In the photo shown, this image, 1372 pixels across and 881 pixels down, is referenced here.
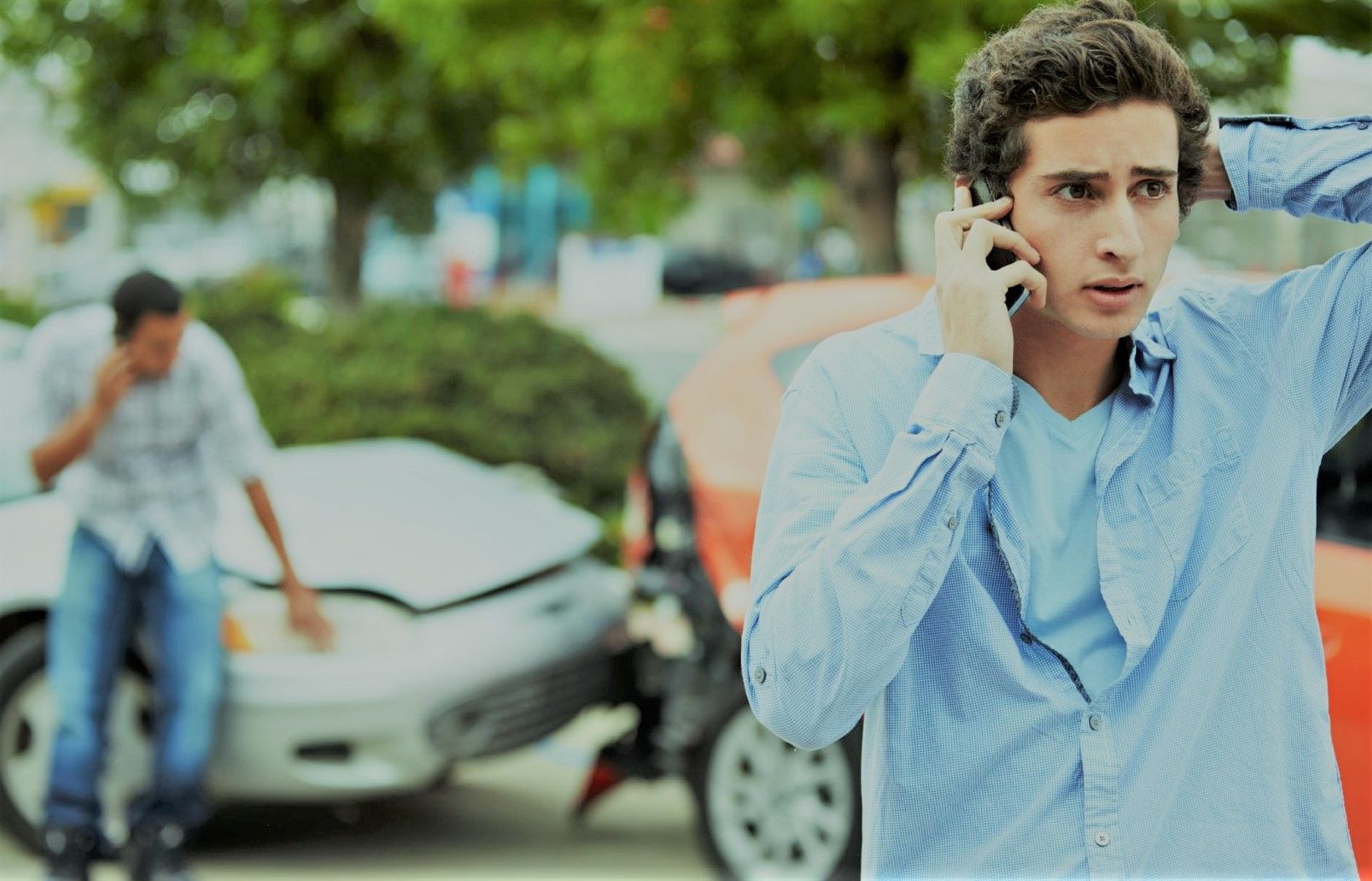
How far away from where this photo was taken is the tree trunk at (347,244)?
43.0ft

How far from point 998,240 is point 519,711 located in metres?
3.39

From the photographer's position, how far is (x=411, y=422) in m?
9.12

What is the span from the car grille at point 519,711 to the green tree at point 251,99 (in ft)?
22.5

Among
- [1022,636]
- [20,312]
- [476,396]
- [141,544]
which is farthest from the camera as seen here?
[20,312]

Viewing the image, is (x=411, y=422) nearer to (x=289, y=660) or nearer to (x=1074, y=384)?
(x=289, y=660)

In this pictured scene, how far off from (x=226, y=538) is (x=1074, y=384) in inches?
151

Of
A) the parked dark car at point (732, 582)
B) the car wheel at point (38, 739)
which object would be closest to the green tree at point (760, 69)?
the parked dark car at point (732, 582)

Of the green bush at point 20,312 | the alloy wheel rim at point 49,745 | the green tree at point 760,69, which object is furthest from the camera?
the green bush at point 20,312

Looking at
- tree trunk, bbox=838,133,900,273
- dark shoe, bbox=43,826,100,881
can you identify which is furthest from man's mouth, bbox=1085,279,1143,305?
tree trunk, bbox=838,133,900,273

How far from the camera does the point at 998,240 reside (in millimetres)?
1767

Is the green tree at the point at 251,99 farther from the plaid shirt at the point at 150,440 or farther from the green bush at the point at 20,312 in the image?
the plaid shirt at the point at 150,440

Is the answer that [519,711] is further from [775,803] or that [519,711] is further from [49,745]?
[49,745]

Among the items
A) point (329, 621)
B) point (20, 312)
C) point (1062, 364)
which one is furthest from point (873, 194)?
point (20, 312)

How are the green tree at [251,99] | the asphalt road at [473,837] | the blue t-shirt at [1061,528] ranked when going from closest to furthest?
the blue t-shirt at [1061,528], the asphalt road at [473,837], the green tree at [251,99]
